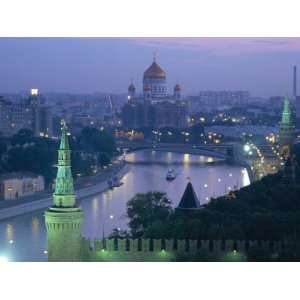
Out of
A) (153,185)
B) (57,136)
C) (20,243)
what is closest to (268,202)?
(153,185)

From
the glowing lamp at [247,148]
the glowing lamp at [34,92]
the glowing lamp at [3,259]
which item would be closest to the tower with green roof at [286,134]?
the glowing lamp at [247,148]

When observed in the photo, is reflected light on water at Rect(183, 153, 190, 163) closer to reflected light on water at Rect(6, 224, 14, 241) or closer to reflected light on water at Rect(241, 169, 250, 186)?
reflected light on water at Rect(241, 169, 250, 186)

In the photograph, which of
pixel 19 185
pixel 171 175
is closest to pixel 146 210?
pixel 171 175

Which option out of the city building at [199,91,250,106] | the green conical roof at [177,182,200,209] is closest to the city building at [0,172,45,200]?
the city building at [199,91,250,106]

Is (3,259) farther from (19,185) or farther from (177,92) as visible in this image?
(19,185)

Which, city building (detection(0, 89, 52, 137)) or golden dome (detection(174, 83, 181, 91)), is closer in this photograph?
golden dome (detection(174, 83, 181, 91))

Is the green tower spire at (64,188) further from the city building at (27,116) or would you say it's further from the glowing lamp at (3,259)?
the city building at (27,116)
